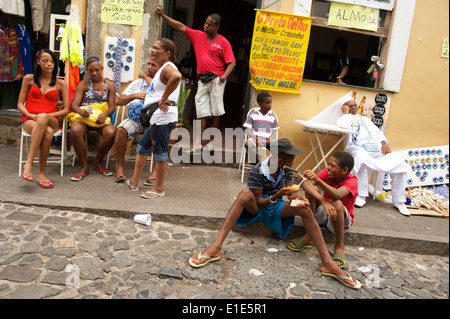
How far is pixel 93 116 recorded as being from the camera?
457cm

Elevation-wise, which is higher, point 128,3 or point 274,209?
point 128,3

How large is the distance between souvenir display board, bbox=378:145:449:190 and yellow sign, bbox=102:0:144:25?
4289 mm

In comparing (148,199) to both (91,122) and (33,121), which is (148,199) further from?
(33,121)

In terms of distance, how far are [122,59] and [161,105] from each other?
5.91 ft

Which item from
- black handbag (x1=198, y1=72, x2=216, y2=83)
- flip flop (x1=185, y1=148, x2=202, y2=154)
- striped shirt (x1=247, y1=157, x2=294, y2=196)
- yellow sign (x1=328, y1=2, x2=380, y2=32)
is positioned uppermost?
yellow sign (x1=328, y1=2, x2=380, y2=32)

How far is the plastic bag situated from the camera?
180 inches

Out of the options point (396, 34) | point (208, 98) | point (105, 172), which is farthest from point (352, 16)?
point (105, 172)

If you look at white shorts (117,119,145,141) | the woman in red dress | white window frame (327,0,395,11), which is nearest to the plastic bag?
the woman in red dress

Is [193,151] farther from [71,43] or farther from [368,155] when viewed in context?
[368,155]

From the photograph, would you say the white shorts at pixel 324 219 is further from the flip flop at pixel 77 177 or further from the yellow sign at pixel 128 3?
the yellow sign at pixel 128 3

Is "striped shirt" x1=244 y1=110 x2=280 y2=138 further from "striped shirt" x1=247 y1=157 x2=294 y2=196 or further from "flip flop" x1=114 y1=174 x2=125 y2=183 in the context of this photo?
"flip flop" x1=114 y1=174 x2=125 y2=183

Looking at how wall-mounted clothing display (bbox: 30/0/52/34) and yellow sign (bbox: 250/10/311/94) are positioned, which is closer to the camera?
yellow sign (bbox: 250/10/311/94)

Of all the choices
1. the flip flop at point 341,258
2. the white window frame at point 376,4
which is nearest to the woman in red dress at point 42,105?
the flip flop at point 341,258

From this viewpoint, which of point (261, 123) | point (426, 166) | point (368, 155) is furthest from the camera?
point (426, 166)
